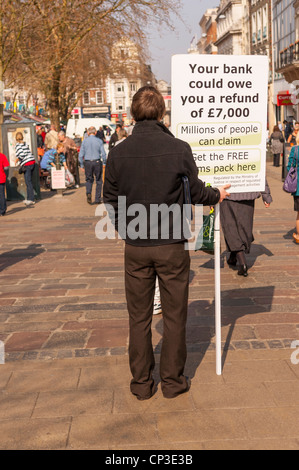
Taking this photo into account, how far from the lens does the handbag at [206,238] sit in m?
5.84

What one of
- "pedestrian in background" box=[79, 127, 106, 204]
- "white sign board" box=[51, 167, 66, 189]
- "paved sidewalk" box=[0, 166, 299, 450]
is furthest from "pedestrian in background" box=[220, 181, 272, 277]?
"white sign board" box=[51, 167, 66, 189]

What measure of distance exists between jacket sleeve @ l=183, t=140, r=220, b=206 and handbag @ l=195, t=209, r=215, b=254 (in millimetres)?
1518

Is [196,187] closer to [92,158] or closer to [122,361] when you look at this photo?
[122,361]

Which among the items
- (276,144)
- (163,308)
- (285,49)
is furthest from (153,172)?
(285,49)

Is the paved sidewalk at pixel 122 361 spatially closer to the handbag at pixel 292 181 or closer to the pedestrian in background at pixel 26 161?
the handbag at pixel 292 181

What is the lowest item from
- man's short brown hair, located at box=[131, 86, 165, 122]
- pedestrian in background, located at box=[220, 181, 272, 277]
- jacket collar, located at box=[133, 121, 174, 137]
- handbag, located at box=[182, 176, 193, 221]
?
pedestrian in background, located at box=[220, 181, 272, 277]

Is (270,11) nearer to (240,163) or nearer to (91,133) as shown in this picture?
(91,133)

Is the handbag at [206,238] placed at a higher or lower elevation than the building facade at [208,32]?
lower

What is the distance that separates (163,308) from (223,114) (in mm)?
1393

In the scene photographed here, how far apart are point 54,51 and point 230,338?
19393 mm

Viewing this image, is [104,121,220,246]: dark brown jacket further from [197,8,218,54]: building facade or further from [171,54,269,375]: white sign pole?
[197,8,218,54]: building facade

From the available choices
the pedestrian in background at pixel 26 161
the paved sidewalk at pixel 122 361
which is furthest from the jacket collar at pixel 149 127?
the pedestrian in background at pixel 26 161

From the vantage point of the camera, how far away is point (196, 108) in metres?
4.54

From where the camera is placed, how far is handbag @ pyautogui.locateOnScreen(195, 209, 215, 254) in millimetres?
5841
